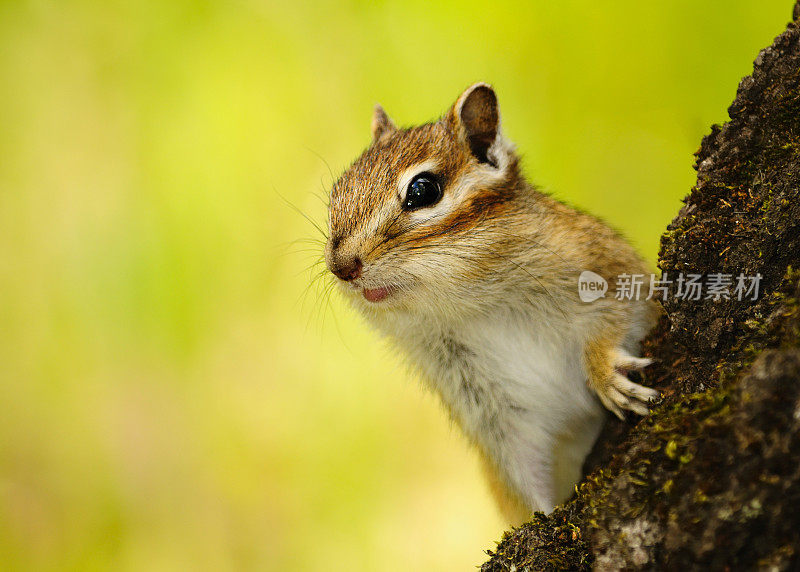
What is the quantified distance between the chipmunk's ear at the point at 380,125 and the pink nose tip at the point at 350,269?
Result: 883mm

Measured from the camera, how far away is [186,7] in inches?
166

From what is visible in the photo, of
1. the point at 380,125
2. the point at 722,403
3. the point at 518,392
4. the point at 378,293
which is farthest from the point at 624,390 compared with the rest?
the point at 380,125

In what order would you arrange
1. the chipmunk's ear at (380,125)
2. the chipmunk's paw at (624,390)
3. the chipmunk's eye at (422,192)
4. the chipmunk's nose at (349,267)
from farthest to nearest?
the chipmunk's ear at (380,125) → the chipmunk's eye at (422,192) → the chipmunk's nose at (349,267) → the chipmunk's paw at (624,390)

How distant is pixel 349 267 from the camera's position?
200 centimetres

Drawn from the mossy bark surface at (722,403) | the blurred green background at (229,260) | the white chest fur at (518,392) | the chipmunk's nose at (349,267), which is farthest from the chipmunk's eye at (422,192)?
the blurred green background at (229,260)

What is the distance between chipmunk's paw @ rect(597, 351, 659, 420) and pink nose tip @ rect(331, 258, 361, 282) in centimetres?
75

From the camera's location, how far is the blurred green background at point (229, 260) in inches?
155

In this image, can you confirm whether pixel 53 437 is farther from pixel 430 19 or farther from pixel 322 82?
pixel 430 19

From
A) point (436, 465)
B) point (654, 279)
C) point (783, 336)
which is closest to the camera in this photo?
point (783, 336)

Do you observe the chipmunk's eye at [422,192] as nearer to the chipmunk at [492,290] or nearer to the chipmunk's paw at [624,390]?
the chipmunk at [492,290]

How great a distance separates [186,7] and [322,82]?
3.04ft

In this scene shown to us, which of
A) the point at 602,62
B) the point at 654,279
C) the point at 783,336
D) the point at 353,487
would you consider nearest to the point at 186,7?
the point at 602,62

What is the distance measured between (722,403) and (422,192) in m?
1.14

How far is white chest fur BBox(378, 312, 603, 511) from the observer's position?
7.10 ft
